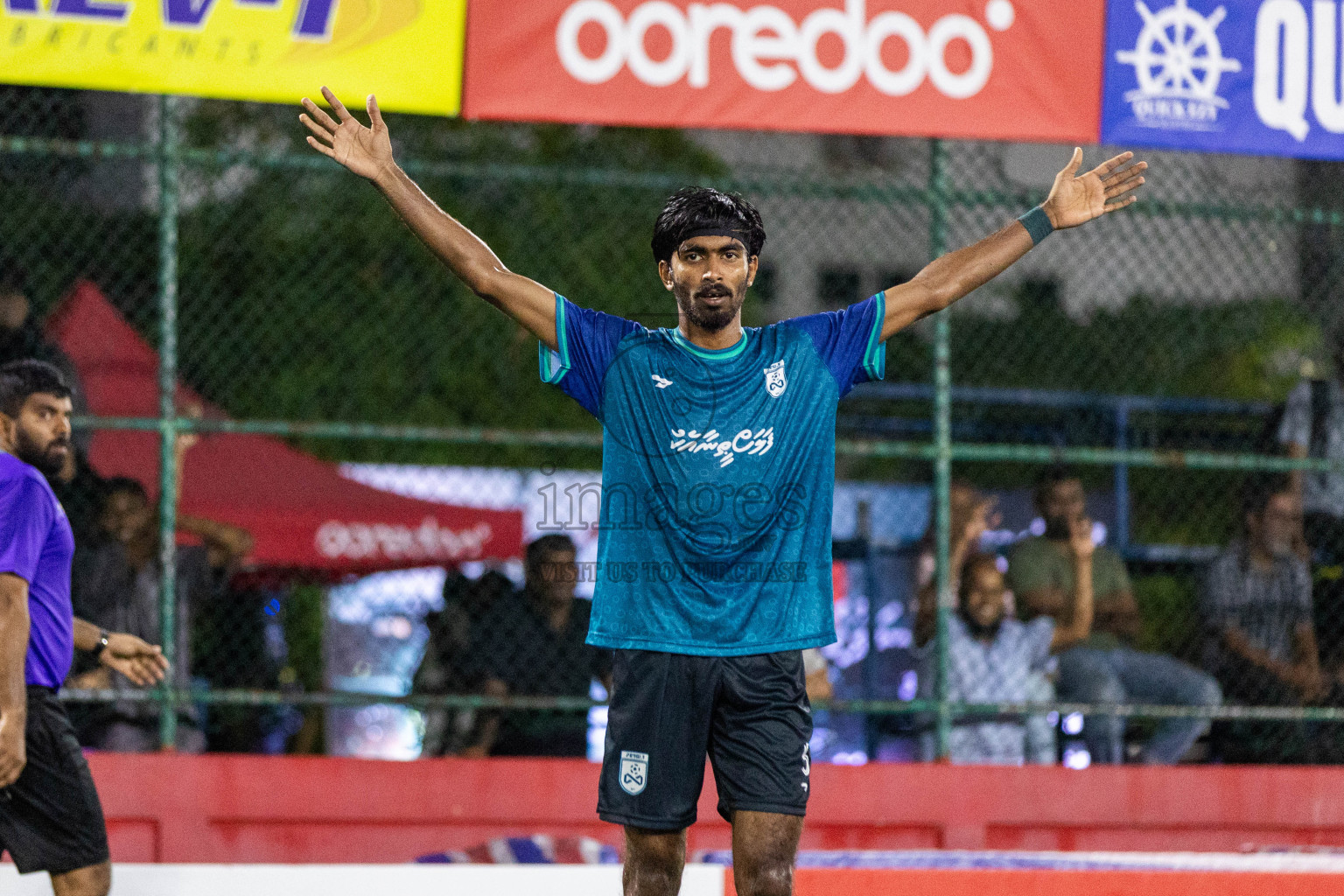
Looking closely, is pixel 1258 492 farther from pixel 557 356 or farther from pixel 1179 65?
pixel 557 356

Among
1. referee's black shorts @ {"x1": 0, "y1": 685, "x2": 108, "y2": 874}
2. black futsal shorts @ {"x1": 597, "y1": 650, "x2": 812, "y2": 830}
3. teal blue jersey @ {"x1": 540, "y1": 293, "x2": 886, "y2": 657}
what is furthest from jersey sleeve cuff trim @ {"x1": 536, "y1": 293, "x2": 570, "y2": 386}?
referee's black shorts @ {"x1": 0, "y1": 685, "x2": 108, "y2": 874}

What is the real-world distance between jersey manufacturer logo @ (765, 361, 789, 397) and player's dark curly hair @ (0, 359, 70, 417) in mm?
2495

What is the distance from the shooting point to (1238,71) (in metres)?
6.13

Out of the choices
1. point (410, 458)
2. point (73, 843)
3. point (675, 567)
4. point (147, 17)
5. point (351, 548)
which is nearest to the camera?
point (675, 567)

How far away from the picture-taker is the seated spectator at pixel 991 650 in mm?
6172

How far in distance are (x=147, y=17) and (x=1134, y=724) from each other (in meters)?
5.10

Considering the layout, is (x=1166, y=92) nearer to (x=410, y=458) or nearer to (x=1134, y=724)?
(x=1134, y=724)

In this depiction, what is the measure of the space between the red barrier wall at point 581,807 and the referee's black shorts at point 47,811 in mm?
1019

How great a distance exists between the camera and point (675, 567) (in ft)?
11.9

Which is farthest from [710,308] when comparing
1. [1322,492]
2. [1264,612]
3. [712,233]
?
[1322,492]

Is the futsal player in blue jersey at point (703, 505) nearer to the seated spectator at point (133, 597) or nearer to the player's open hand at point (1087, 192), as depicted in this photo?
the player's open hand at point (1087, 192)

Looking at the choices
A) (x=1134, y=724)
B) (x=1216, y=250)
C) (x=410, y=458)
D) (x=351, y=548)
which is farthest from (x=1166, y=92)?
(x=410, y=458)

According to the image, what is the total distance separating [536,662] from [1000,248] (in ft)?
10.1

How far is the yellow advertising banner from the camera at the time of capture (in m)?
5.59
